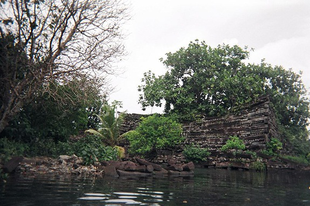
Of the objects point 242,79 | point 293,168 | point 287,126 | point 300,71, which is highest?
point 300,71

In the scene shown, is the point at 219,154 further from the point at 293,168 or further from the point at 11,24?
the point at 11,24

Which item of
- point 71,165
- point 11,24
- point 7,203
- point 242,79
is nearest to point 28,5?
point 11,24

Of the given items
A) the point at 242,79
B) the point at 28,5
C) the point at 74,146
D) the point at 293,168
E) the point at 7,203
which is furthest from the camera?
the point at 242,79

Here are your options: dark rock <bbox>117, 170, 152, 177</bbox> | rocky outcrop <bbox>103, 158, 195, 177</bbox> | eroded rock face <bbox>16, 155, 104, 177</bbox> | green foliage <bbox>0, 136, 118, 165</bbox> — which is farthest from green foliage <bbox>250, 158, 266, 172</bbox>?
eroded rock face <bbox>16, 155, 104, 177</bbox>

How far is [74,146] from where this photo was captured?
12.5m

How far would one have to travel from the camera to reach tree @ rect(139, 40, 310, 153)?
70.7 ft

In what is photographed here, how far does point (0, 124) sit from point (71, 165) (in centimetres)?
284

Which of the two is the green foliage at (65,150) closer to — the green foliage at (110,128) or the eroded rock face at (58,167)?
the eroded rock face at (58,167)

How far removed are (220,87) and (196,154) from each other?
20.1 feet

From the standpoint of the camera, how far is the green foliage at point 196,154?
19297 mm

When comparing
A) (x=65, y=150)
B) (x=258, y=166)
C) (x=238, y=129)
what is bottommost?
(x=258, y=166)

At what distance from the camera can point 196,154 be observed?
1942cm

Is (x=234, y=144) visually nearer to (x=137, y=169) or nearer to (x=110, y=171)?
(x=137, y=169)

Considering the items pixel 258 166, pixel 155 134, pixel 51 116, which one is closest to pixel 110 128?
pixel 155 134
